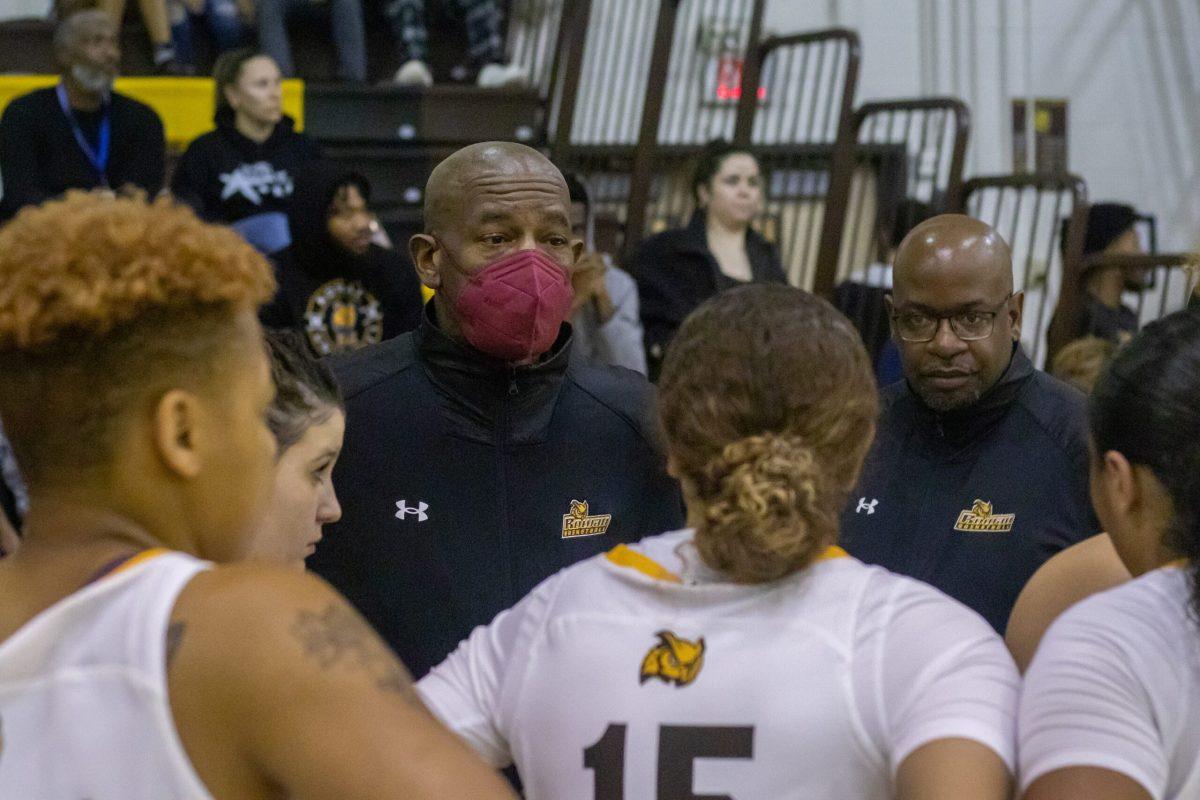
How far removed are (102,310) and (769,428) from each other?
2.32ft

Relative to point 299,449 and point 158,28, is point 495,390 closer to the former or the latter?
point 299,449

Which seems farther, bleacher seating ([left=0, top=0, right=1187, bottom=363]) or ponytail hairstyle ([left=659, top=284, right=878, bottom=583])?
bleacher seating ([left=0, top=0, right=1187, bottom=363])

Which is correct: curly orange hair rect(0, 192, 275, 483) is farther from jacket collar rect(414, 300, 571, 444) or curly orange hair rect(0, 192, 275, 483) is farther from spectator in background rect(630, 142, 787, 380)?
spectator in background rect(630, 142, 787, 380)

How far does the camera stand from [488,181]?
9.65 ft

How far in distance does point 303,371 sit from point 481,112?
18.9 feet

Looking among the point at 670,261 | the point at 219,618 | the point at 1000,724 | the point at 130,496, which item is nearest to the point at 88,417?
the point at 130,496

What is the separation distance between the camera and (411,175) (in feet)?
25.8

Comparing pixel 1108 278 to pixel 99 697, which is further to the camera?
pixel 1108 278

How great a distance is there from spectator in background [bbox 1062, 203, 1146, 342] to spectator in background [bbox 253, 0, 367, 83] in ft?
11.8

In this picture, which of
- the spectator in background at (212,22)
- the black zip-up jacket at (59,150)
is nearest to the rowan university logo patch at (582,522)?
the black zip-up jacket at (59,150)

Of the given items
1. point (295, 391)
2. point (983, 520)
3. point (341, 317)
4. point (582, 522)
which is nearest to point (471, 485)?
point (582, 522)

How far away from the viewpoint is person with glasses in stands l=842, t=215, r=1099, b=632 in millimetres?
2951

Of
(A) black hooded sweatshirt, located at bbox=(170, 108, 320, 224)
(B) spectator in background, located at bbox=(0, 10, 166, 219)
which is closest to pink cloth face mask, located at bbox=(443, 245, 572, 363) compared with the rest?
(A) black hooded sweatshirt, located at bbox=(170, 108, 320, 224)

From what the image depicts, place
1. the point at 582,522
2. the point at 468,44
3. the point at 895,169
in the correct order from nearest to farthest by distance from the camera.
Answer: the point at 582,522
the point at 895,169
the point at 468,44
